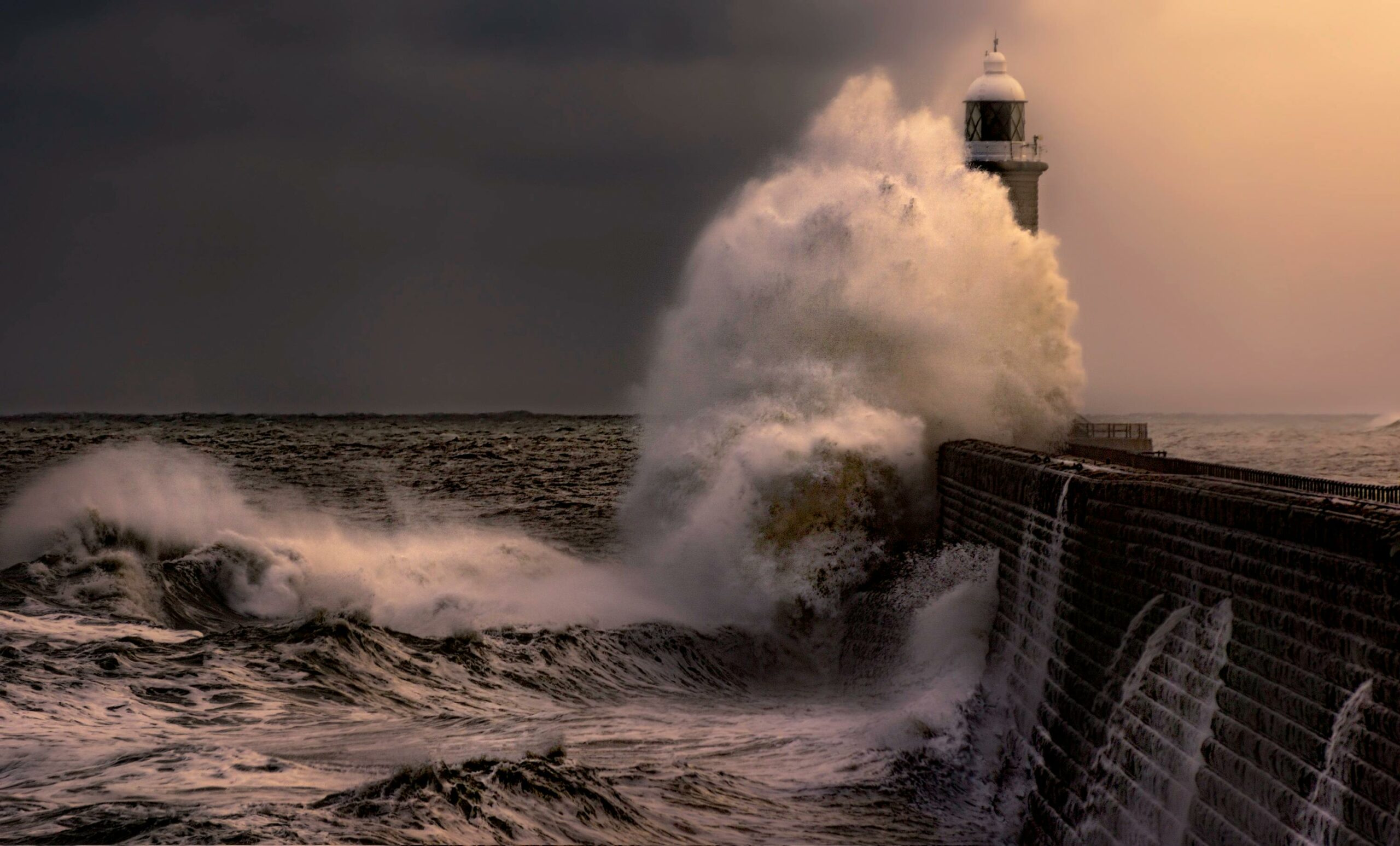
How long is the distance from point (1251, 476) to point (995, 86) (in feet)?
67.0

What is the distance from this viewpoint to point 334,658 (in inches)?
599

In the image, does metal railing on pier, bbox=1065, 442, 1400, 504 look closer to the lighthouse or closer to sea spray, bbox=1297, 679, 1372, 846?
sea spray, bbox=1297, 679, 1372, 846

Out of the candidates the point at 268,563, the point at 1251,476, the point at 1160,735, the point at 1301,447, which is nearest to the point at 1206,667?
the point at 1160,735

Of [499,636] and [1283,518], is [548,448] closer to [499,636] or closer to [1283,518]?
[499,636]

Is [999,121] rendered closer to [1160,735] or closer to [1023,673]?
[1023,673]

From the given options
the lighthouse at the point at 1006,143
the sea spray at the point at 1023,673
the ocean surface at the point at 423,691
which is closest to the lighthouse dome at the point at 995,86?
the lighthouse at the point at 1006,143

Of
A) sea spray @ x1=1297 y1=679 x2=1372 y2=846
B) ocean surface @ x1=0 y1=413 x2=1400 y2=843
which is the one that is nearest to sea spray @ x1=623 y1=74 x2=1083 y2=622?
ocean surface @ x1=0 y1=413 x2=1400 y2=843

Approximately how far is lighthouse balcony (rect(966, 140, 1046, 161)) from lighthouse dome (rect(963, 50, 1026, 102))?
1.06 metres

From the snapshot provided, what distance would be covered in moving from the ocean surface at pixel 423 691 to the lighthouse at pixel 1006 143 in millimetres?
12585

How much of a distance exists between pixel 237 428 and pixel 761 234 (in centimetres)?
8193

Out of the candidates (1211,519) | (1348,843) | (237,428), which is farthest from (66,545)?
(237,428)

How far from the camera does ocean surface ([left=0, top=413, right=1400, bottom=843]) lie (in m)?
10.2

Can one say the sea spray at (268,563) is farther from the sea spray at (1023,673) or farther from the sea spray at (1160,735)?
the sea spray at (1160,735)

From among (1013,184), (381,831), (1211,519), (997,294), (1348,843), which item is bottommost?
(381,831)
